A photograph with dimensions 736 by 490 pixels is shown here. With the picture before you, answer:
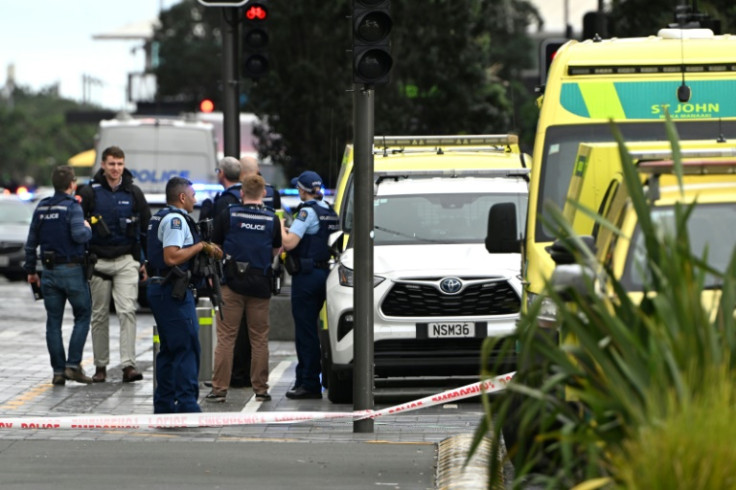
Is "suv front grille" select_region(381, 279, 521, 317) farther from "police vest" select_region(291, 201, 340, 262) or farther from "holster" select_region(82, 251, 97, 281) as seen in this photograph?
"holster" select_region(82, 251, 97, 281)

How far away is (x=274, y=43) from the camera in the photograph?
33969 mm

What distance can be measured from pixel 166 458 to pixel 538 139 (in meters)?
3.79

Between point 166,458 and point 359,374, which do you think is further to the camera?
point 359,374

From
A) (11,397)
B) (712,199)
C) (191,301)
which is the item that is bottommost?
(11,397)

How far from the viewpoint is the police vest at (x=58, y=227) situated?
14.9 metres

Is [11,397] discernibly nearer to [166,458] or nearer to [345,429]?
[345,429]

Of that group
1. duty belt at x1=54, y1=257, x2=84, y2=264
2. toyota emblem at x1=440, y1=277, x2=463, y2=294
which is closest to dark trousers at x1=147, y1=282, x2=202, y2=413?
toyota emblem at x1=440, y1=277, x2=463, y2=294

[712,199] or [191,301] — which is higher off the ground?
[712,199]

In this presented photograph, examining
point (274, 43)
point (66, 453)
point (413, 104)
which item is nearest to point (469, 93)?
point (413, 104)

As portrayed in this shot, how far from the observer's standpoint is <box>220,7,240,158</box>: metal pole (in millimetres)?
16938

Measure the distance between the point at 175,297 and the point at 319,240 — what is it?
248 cm

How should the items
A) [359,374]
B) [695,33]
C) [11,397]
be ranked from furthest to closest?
[11,397]
[695,33]
[359,374]

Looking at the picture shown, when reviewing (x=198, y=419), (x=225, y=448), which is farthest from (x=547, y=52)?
(x=225, y=448)

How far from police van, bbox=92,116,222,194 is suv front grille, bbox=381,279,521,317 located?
19.5 metres
